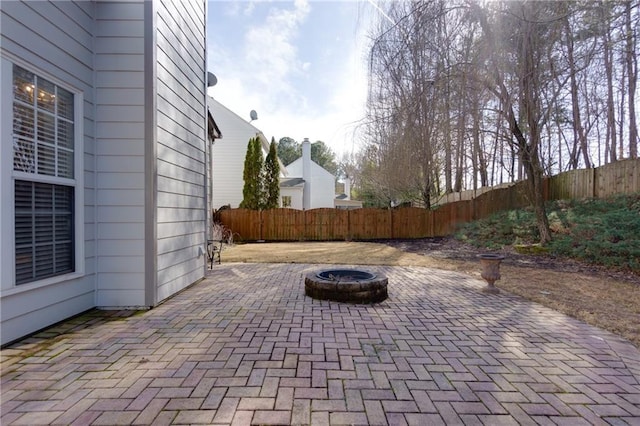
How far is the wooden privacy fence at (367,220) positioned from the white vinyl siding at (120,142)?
891cm

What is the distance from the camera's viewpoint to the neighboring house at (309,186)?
18.6 metres

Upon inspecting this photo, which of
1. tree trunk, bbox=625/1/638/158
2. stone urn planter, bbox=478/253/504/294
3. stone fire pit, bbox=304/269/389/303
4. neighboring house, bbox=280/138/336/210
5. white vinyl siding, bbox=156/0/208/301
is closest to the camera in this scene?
white vinyl siding, bbox=156/0/208/301

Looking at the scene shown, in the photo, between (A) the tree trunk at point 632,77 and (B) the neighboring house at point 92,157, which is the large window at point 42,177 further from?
(A) the tree trunk at point 632,77

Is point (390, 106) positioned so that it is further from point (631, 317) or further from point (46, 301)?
point (46, 301)

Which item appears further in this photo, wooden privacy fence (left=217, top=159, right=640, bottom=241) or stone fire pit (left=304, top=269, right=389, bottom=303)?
wooden privacy fence (left=217, top=159, right=640, bottom=241)

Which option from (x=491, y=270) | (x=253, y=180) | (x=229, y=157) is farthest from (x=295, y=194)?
(x=491, y=270)

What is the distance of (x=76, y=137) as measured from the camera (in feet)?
10.2

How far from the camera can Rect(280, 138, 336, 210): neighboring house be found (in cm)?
1858

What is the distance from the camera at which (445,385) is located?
1963 millimetres

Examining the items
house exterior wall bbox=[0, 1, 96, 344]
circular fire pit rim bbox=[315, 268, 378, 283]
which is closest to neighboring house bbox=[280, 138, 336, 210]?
circular fire pit rim bbox=[315, 268, 378, 283]

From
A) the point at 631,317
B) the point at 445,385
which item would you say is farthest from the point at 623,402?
the point at 631,317

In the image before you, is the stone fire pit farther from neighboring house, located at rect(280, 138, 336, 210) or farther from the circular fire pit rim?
neighboring house, located at rect(280, 138, 336, 210)

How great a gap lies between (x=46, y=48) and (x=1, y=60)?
0.51 meters

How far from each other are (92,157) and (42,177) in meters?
0.65
